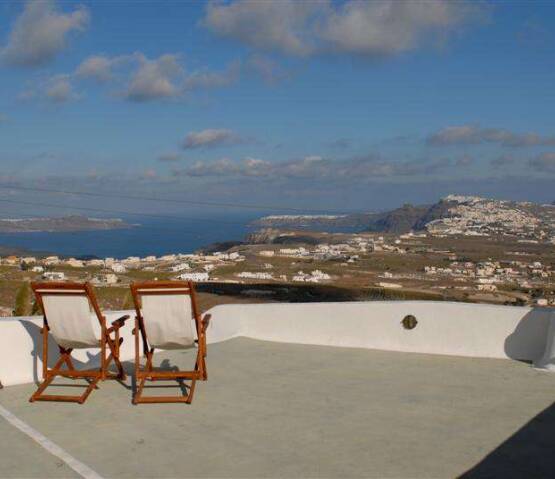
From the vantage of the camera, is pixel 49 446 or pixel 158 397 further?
pixel 158 397

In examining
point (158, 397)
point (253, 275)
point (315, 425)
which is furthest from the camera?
point (253, 275)

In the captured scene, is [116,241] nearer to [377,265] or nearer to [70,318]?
[377,265]

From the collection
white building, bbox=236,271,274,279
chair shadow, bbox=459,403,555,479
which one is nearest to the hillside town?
white building, bbox=236,271,274,279

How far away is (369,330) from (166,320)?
251 centimetres

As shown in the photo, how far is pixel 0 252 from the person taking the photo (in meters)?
36.1

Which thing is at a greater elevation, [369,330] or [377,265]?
[369,330]

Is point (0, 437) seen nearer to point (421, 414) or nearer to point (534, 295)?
point (421, 414)

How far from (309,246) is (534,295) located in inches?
1088

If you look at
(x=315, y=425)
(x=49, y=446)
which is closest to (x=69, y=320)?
(x=49, y=446)

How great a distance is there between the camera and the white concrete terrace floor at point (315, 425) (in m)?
3.34

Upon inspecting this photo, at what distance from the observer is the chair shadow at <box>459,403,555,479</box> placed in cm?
320

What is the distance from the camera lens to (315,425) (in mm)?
4004

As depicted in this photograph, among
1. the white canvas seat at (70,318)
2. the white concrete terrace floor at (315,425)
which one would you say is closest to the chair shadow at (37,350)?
the white concrete terrace floor at (315,425)

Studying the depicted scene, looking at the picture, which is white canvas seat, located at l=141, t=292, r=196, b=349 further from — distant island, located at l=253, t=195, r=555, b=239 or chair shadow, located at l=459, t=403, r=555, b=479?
distant island, located at l=253, t=195, r=555, b=239
